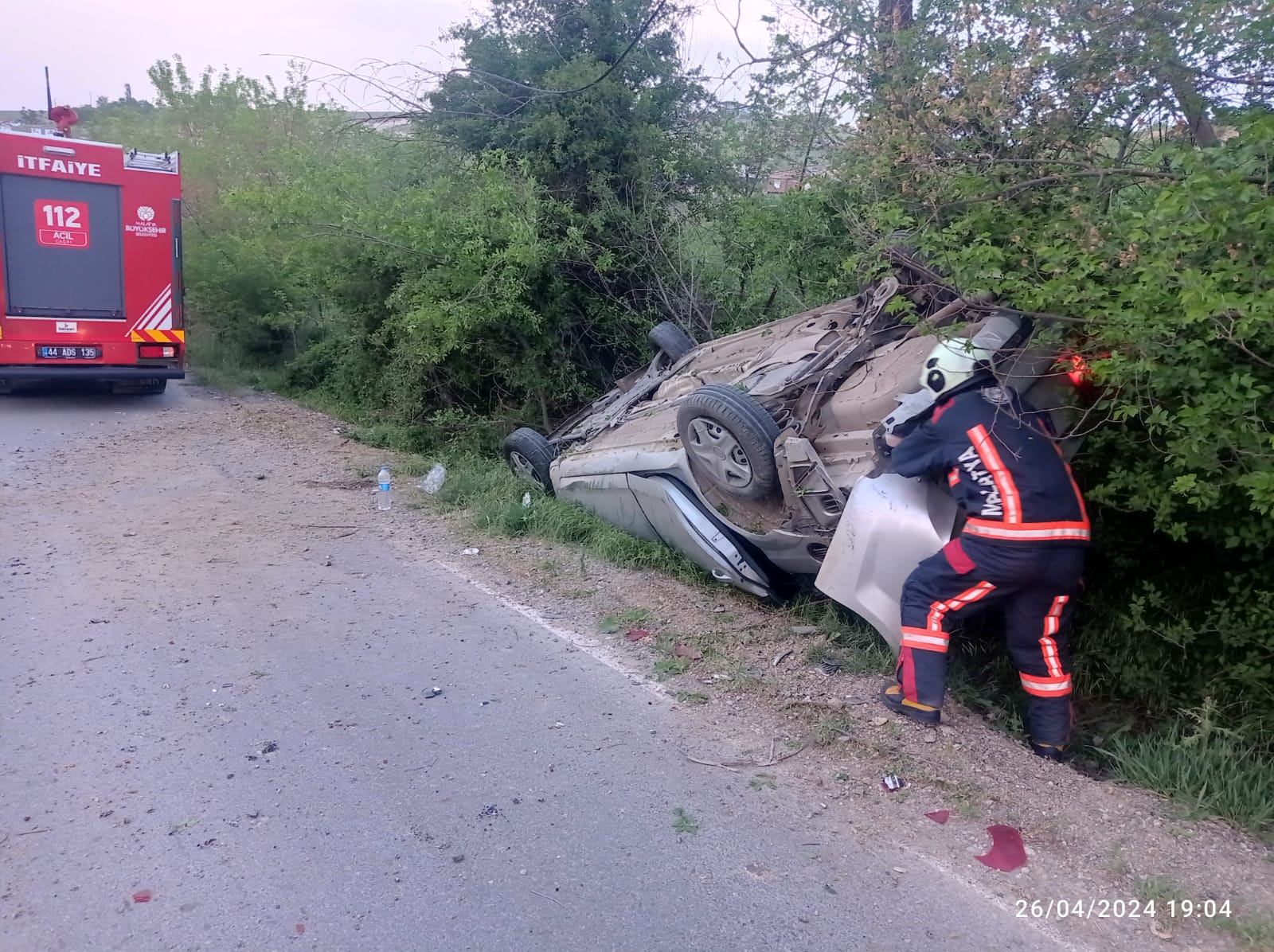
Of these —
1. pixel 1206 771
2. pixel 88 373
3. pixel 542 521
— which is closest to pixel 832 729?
pixel 1206 771

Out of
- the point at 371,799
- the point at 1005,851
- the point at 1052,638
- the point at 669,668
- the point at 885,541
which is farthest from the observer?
the point at 669,668

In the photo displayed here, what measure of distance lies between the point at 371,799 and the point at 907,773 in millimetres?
1924

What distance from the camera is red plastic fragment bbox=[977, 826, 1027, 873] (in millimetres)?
3113

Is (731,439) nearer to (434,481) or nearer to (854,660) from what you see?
(854,660)

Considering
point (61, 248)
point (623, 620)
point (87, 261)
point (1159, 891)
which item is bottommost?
point (623, 620)

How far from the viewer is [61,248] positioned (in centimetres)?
1168

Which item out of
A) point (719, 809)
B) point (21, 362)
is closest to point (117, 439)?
point (21, 362)

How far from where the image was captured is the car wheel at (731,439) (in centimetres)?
515

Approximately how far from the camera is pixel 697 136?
1035cm

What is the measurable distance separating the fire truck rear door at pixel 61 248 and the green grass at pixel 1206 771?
12015 millimetres

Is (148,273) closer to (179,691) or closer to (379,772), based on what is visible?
(179,691)

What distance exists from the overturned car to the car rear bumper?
7.95 m

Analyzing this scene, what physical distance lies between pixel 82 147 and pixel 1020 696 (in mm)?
12000

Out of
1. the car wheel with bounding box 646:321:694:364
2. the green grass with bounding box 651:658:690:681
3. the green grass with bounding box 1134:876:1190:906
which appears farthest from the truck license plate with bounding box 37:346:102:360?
the green grass with bounding box 1134:876:1190:906
